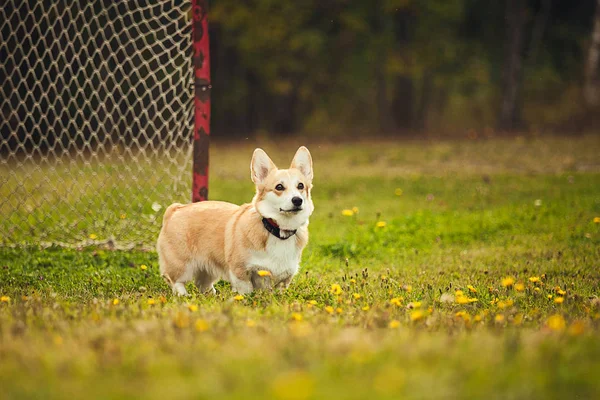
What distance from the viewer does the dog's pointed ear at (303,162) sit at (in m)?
4.64

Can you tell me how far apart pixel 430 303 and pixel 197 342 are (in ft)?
6.83

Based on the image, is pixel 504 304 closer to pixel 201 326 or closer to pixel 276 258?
pixel 276 258

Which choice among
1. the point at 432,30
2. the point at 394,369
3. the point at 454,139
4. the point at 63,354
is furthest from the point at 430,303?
the point at 432,30

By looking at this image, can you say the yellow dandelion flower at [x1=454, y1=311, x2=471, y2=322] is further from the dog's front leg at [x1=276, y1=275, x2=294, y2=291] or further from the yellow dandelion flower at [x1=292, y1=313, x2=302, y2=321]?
the dog's front leg at [x1=276, y1=275, x2=294, y2=291]

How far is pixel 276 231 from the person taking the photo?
439cm

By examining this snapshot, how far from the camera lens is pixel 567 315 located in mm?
3643

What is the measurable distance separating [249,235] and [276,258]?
25cm

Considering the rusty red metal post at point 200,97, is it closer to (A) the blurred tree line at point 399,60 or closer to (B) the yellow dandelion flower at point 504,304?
(B) the yellow dandelion flower at point 504,304

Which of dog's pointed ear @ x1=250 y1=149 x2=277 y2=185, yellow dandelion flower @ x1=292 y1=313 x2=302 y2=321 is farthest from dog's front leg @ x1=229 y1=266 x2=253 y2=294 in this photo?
yellow dandelion flower @ x1=292 y1=313 x2=302 y2=321

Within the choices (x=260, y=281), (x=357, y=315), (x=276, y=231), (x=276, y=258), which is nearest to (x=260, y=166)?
(x=276, y=231)

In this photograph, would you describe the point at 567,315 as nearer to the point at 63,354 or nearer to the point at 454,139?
the point at 63,354

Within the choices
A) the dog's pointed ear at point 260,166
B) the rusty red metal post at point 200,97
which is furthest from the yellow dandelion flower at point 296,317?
the rusty red metal post at point 200,97

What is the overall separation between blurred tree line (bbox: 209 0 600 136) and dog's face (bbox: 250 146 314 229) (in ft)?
57.2

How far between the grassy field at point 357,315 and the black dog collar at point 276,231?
0.42m
